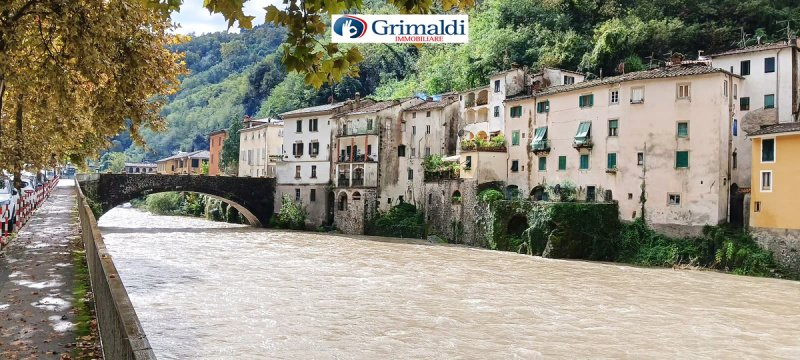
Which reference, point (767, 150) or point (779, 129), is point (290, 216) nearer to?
point (767, 150)

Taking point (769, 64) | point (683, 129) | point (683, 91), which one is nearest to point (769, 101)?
point (769, 64)

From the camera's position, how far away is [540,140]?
43.9 meters

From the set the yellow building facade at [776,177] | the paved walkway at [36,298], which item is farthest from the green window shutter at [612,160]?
the paved walkway at [36,298]

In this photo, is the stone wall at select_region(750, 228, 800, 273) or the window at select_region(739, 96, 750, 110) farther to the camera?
the window at select_region(739, 96, 750, 110)

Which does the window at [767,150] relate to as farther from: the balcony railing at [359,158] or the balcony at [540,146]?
the balcony railing at [359,158]

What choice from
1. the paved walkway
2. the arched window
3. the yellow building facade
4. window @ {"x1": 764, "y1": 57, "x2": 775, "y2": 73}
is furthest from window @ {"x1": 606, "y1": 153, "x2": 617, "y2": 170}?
the paved walkway

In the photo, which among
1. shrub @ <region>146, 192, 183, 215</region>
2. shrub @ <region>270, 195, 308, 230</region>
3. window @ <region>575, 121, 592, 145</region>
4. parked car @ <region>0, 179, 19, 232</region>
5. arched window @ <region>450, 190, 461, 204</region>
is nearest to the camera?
parked car @ <region>0, 179, 19, 232</region>

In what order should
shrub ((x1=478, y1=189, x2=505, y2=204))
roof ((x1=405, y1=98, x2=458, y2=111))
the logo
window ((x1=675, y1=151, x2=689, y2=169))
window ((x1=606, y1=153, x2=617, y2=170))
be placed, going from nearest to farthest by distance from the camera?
the logo → window ((x1=675, y1=151, x2=689, y2=169)) → window ((x1=606, y1=153, x2=617, y2=170)) → shrub ((x1=478, y1=189, x2=505, y2=204)) → roof ((x1=405, y1=98, x2=458, y2=111))

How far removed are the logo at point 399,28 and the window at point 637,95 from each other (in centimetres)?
1050

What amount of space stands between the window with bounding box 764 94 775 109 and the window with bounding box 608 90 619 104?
7991mm

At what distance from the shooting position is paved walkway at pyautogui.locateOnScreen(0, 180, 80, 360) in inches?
317

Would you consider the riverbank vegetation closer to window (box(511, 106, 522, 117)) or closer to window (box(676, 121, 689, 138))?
window (box(511, 106, 522, 117))

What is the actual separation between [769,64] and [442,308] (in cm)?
2716

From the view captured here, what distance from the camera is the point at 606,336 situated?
18.9 meters
